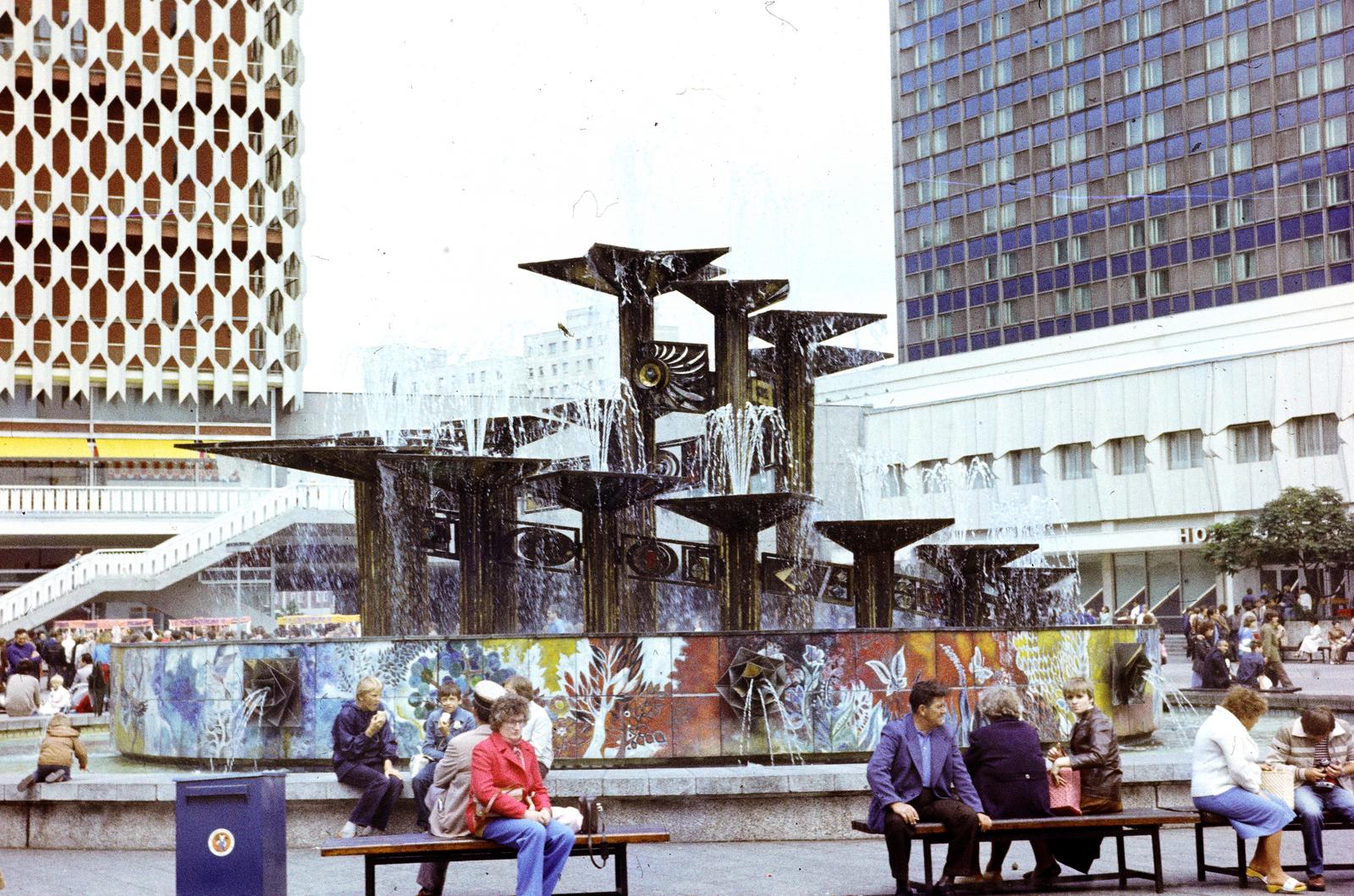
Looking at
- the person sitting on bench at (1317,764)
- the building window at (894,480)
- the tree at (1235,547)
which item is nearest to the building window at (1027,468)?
the building window at (894,480)

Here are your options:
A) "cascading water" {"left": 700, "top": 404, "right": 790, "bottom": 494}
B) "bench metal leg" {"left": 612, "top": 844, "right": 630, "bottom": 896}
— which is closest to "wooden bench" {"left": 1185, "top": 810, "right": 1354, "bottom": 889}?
"bench metal leg" {"left": 612, "top": 844, "right": 630, "bottom": 896}

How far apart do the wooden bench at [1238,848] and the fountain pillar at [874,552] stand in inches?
330

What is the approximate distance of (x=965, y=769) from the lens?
871cm

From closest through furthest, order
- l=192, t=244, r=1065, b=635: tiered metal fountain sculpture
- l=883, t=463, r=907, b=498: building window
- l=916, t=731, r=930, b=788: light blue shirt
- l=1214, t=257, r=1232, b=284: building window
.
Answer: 1. l=916, t=731, r=930, b=788: light blue shirt
2. l=192, t=244, r=1065, b=635: tiered metal fountain sculpture
3. l=883, t=463, r=907, b=498: building window
4. l=1214, t=257, r=1232, b=284: building window

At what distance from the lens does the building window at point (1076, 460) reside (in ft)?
198

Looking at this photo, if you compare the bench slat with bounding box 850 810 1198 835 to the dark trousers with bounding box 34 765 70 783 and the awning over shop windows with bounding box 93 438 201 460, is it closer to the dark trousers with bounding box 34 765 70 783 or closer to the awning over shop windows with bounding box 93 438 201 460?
the dark trousers with bounding box 34 765 70 783

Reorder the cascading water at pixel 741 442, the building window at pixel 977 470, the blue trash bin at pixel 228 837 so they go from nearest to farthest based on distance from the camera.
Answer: the blue trash bin at pixel 228 837, the cascading water at pixel 741 442, the building window at pixel 977 470

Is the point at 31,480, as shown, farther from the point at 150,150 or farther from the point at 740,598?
the point at 740,598

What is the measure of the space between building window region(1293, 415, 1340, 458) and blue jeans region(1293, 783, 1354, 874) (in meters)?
46.6

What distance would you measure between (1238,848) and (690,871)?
3017 millimetres

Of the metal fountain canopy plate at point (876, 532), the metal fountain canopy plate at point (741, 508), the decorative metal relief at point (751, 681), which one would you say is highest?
the metal fountain canopy plate at point (741, 508)

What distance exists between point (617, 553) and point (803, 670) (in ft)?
22.6

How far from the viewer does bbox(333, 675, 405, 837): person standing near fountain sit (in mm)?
10523

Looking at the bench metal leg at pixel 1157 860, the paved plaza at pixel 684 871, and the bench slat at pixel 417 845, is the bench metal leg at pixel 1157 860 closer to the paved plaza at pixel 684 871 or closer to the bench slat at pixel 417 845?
the paved plaza at pixel 684 871
